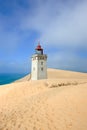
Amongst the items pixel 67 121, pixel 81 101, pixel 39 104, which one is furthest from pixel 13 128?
pixel 81 101

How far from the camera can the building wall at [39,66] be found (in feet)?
109

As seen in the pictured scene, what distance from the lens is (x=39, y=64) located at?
110 feet

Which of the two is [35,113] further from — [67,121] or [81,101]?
[81,101]

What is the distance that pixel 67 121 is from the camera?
9633 mm

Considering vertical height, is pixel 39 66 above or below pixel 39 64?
below

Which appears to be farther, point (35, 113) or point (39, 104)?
point (39, 104)

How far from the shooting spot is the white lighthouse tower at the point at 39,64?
110ft

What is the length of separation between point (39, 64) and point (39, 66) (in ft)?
1.41

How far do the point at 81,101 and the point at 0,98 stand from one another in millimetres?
10394

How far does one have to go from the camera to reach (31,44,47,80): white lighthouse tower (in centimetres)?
3341

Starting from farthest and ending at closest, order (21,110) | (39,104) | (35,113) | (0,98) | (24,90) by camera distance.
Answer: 1. (24,90)
2. (0,98)
3. (39,104)
4. (21,110)
5. (35,113)

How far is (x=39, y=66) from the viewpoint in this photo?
33.5 meters

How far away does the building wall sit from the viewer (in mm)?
33375

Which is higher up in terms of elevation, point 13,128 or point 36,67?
point 36,67
